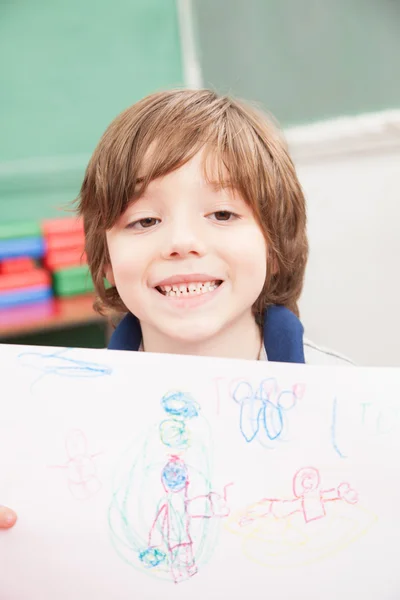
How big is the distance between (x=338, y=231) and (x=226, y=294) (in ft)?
2.67

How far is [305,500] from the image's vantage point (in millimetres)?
611

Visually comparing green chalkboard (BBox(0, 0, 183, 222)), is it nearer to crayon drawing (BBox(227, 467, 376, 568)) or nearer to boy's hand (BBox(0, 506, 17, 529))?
boy's hand (BBox(0, 506, 17, 529))

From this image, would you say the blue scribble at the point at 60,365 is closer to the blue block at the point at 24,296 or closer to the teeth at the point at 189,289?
the teeth at the point at 189,289

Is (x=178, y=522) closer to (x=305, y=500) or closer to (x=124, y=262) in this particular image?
(x=305, y=500)

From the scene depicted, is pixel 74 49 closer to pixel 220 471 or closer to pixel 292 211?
pixel 292 211

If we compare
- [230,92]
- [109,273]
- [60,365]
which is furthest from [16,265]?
[60,365]

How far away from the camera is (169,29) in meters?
2.07

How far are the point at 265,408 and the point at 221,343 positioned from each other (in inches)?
10.7

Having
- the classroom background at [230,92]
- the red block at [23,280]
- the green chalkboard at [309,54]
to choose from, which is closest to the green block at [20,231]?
the classroom background at [230,92]

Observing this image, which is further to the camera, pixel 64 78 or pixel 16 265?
pixel 64 78

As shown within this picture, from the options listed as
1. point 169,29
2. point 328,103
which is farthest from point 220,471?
point 169,29

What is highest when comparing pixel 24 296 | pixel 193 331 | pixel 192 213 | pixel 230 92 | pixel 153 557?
pixel 230 92

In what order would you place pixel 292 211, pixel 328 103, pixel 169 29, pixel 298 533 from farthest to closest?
pixel 169 29
pixel 328 103
pixel 292 211
pixel 298 533

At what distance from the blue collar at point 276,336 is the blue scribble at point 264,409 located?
246 mm
